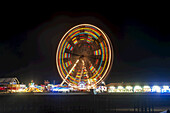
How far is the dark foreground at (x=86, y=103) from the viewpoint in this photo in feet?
105

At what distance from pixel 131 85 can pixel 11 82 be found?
34459mm

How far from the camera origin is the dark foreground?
32.1 m

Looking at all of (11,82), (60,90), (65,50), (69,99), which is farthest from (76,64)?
(11,82)

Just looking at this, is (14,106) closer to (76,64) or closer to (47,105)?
(47,105)

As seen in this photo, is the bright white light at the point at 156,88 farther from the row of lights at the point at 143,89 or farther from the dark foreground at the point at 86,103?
the dark foreground at the point at 86,103

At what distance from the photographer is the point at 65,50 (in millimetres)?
45438

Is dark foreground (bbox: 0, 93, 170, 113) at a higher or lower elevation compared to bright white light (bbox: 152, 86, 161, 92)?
lower

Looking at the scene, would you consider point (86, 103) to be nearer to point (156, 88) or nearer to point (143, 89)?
point (143, 89)

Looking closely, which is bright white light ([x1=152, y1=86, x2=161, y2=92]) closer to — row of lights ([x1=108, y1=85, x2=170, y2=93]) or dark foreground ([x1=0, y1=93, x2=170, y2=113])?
row of lights ([x1=108, y1=85, x2=170, y2=93])

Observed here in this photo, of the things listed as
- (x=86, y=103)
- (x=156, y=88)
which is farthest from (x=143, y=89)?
(x=86, y=103)

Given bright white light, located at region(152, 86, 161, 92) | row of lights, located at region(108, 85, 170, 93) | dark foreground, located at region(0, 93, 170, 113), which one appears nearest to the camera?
dark foreground, located at region(0, 93, 170, 113)

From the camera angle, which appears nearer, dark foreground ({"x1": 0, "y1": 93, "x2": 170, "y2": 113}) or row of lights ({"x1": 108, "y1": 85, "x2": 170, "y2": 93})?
dark foreground ({"x1": 0, "y1": 93, "x2": 170, "y2": 113})

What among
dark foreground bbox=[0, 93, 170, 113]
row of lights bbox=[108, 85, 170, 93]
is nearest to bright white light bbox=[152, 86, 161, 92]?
row of lights bbox=[108, 85, 170, 93]

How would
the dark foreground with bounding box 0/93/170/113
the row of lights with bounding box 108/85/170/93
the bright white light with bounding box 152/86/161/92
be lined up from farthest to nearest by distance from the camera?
the bright white light with bounding box 152/86/161/92 → the row of lights with bounding box 108/85/170/93 → the dark foreground with bounding box 0/93/170/113
